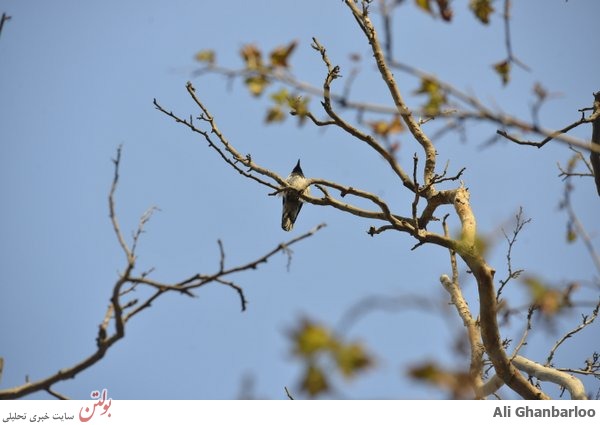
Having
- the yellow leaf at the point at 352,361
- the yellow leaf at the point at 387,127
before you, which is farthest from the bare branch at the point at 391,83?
the yellow leaf at the point at 352,361

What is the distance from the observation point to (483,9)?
3.13 metres

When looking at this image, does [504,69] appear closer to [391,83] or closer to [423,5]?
[423,5]

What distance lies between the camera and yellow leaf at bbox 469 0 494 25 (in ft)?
10.3

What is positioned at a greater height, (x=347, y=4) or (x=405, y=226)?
(x=347, y=4)

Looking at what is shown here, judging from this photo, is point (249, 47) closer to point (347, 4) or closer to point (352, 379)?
point (352, 379)

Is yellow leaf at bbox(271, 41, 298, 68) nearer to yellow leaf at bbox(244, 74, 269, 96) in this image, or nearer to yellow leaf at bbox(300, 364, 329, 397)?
yellow leaf at bbox(244, 74, 269, 96)

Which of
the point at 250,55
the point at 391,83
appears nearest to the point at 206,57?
the point at 250,55

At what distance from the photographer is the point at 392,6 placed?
95.7 inches

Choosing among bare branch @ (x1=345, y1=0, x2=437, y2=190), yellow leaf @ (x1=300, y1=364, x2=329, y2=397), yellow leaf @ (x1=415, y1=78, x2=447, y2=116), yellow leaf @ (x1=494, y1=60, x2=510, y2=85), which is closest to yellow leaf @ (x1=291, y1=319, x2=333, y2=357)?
yellow leaf @ (x1=300, y1=364, x2=329, y2=397)

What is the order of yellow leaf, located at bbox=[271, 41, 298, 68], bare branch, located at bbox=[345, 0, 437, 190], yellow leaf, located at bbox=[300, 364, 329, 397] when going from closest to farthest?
yellow leaf, located at bbox=[300, 364, 329, 397]
yellow leaf, located at bbox=[271, 41, 298, 68]
bare branch, located at bbox=[345, 0, 437, 190]
